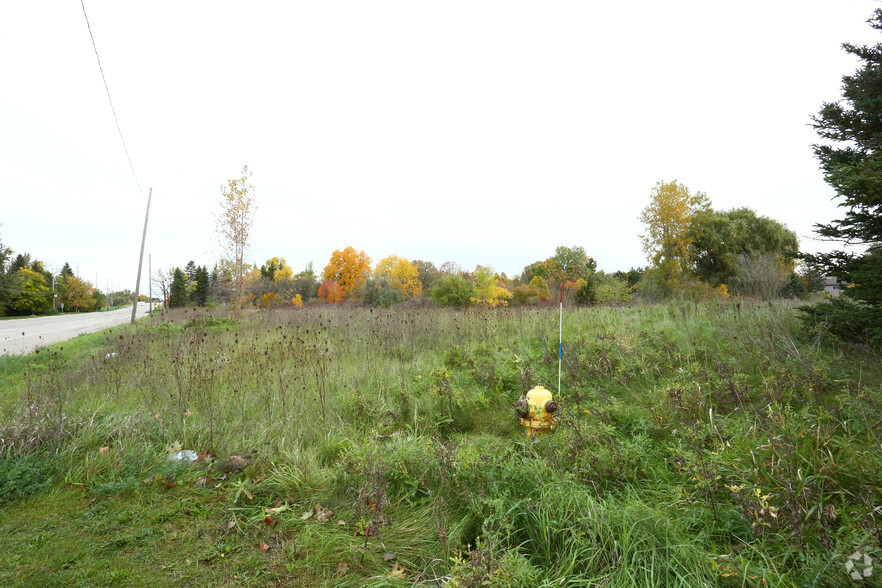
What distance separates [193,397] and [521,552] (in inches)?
168

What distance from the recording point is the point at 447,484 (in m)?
2.78

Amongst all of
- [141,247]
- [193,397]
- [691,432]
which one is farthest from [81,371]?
[141,247]

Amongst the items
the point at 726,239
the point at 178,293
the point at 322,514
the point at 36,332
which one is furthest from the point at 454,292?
the point at 178,293

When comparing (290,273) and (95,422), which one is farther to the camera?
(290,273)

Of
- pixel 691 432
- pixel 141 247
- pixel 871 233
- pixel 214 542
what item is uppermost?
pixel 141 247

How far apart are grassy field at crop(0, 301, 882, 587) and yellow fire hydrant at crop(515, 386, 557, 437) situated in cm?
14

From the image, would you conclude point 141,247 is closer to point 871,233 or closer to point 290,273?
point 871,233

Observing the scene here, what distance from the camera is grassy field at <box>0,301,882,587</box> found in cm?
202

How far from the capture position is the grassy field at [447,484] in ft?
6.63

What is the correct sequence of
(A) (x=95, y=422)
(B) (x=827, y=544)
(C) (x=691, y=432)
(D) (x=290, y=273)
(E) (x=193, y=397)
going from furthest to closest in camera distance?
(D) (x=290, y=273)
(E) (x=193, y=397)
(A) (x=95, y=422)
(C) (x=691, y=432)
(B) (x=827, y=544)

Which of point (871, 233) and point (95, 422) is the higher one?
point (871, 233)

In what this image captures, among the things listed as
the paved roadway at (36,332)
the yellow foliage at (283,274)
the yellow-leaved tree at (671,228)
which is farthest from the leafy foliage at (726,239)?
the yellow foliage at (283,274)

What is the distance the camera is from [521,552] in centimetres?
227

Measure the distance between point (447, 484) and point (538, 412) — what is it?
141cm
